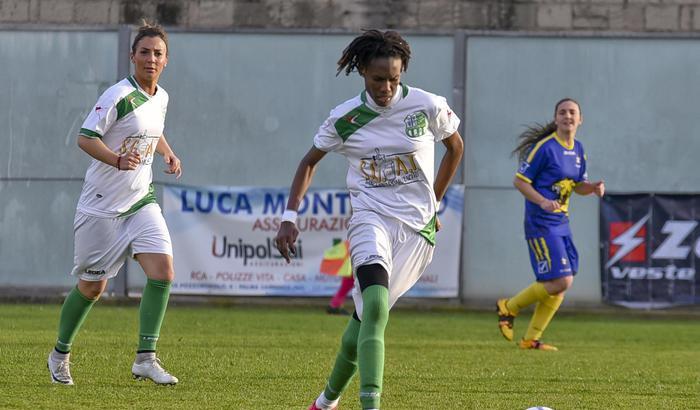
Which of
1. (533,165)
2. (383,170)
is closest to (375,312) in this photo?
(383,170)

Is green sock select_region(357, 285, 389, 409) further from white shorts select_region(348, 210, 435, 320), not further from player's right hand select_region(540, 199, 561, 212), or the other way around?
player's right hand select_region(540, 199, 561, 212)

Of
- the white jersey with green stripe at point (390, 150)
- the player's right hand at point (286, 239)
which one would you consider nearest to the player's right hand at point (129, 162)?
the white jersey with green stripe at point (390, 150)

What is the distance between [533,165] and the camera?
37.9ft

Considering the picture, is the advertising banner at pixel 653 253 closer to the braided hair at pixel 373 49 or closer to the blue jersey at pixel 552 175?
the blue jersey at pixel 552 175

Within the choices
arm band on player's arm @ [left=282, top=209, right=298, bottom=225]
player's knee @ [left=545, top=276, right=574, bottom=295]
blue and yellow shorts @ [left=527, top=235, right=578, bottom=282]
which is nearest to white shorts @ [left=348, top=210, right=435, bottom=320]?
arm band on player's arm @ [left=282, top=209, right=298, bottom=225]

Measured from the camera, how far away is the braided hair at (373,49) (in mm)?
6332

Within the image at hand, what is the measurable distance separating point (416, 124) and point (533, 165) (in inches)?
203

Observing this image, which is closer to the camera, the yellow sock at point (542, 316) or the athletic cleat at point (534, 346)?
the athletic cleat at point (534, 346)

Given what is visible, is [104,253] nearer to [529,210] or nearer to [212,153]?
[529,210]

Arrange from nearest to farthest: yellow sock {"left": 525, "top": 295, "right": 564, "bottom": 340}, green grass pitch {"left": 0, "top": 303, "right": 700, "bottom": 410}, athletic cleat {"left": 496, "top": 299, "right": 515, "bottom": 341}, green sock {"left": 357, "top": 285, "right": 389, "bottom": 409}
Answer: green sock {"left": 357, "top": 285, "right": 389, "bottom": 409}
green grass pitch {"left": 0, "top": 303, "right": 700, "bottom": 410}
yellow sock {"left": 525, "top": 295, "right": 564, "bottom": 340}
athletic cleat {"left": 496, "top": 299, "right": 515, "bottom": 341}

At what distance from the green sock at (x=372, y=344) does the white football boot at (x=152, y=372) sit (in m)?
2.03

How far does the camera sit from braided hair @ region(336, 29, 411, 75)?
6.33 meters

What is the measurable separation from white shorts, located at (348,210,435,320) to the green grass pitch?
0.90 m

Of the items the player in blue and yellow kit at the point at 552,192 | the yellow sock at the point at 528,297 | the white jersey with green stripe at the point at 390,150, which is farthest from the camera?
the yellow sock at the point at 528,297
